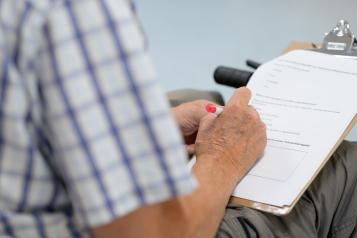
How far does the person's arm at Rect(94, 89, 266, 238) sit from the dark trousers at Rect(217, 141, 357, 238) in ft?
0.16

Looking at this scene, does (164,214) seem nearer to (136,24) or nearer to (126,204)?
(126,204)

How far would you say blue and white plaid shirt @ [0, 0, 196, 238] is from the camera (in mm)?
487

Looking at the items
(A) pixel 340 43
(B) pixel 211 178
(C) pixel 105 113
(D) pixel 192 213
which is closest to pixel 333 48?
(A) pixel 340 43

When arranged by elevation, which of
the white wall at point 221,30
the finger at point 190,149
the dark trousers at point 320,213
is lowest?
the white wall at point 221,30

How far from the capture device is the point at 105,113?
1.64 ft

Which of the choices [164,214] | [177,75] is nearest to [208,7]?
[177,75]

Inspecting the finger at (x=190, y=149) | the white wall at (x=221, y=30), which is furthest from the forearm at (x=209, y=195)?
the white wall at (x=221, y=30)

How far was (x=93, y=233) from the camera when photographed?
54 centimetres

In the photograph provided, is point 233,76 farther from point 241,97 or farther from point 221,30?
point 221,30

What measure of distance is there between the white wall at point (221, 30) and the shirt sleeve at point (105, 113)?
5.55ft

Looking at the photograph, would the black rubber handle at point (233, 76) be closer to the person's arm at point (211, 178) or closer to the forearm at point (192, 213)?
the person's arm at point (211, 178)

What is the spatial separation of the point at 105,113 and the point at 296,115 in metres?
0.51

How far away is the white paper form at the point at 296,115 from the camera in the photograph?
789 mm

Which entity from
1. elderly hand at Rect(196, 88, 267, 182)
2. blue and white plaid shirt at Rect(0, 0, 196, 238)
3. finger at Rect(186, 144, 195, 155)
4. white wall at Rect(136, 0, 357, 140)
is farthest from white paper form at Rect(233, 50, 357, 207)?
white wall at Rect(136, 0, 357, 140)
